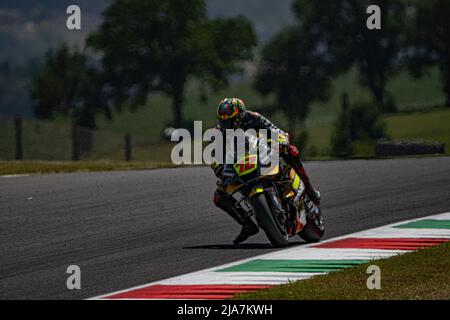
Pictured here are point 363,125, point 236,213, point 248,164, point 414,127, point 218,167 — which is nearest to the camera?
point 248,164

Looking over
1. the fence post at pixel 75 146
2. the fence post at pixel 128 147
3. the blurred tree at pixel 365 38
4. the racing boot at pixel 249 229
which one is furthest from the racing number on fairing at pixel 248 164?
the blurred tree at pixel 365 38

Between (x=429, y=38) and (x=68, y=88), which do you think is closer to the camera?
(x=68, y=88)

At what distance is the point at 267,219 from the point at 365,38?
236 ft

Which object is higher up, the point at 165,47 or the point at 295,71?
the point at 165,47

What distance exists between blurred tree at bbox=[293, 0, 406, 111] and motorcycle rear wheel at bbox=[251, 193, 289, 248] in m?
67.1

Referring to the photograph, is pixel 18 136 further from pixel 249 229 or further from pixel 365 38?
pixel 365 38

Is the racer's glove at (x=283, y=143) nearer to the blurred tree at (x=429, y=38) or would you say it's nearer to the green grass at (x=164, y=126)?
the green grass at (x=164, y=126)

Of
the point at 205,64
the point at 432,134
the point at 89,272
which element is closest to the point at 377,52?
the point at 205,64

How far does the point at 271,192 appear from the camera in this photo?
39.8 ft

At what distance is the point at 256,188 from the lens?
39.2 feet

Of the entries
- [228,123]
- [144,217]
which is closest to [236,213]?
[228,123]

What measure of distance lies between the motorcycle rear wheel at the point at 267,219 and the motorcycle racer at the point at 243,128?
46 cm

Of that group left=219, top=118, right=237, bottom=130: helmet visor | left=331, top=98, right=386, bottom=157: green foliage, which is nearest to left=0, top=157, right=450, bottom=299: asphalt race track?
left=219, top=118, right=237, bottom=130: helmet visor

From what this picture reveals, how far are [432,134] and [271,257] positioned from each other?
162 feet
